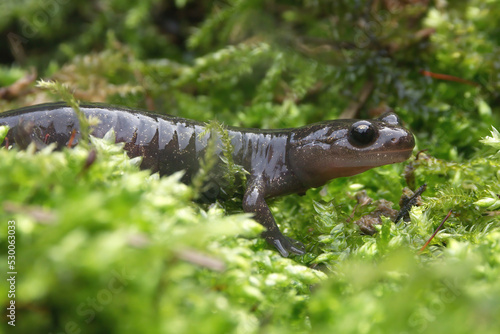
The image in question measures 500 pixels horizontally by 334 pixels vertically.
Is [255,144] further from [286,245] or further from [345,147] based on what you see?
[286,245]

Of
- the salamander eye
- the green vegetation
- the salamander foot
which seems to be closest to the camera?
the green vegetation

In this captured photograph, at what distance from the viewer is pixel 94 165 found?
125cm

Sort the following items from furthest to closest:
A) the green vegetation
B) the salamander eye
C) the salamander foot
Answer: the salamander eye → the salamander foot → the green vegetation

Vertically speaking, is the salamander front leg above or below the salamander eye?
below

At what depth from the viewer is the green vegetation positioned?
0.99 m

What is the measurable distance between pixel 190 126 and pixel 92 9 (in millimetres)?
3051

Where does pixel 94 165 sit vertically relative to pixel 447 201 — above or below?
above

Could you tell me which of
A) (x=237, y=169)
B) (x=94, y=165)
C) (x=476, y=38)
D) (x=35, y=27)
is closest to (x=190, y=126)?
(x=237, y=169)

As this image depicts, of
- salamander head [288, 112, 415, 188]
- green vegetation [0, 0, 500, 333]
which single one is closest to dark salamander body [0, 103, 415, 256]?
salamander head [288, 112, 415, 188]

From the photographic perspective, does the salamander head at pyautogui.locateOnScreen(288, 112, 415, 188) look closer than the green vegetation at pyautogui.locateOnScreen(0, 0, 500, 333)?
No

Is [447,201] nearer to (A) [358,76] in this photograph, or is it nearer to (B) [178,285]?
(B) [178,285]

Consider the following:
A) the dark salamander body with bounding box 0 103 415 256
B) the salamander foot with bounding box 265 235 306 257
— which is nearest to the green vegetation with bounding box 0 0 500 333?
the salamander foot with bounding box 265 235 306 257

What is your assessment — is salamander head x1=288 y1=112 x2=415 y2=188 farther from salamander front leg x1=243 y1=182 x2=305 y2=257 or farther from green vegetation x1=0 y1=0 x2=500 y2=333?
salamander front leg x1=243 y1=182 x2=305 y2=257

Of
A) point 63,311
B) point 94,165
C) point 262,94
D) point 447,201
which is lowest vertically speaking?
point 262,94
